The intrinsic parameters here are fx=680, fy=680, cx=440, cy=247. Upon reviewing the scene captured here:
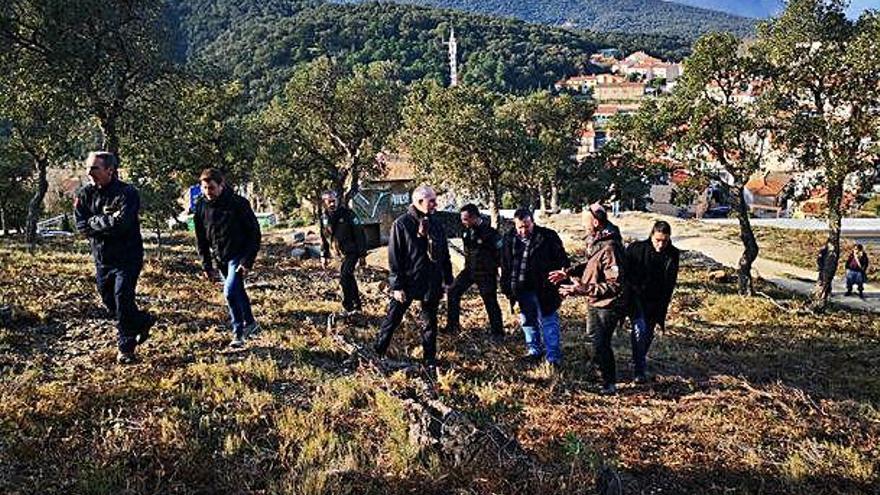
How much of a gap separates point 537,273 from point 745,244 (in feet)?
42.2

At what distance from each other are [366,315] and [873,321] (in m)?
13.5

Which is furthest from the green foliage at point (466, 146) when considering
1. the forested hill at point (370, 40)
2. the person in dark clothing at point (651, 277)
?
the forested hill at point (370, 40)

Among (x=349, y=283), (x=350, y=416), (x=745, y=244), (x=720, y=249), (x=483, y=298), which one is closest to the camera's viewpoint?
(x=350, y=416)

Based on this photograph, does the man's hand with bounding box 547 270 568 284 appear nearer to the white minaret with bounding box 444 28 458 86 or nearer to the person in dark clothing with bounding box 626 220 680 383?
the person in dark clothing with bounding box 626 220 680 383

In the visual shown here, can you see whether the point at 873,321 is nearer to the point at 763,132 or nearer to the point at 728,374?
the point at 763,132

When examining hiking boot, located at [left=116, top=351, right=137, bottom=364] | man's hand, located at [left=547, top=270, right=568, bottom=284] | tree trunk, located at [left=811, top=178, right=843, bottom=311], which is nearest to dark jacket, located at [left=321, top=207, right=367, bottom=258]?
man's hand, located at [left=547, top=270, right=568, bottom=284]

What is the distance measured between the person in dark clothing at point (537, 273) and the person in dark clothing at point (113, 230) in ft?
12.6

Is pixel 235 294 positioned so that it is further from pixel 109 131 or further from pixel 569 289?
pixel 109 131

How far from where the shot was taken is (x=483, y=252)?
9.01 meters

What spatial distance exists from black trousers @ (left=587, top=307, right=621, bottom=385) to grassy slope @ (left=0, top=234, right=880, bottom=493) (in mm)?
267

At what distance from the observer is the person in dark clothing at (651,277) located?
23.6ft

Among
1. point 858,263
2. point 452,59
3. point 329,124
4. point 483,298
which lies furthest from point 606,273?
point 452,59

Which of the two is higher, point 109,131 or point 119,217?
point 109,131

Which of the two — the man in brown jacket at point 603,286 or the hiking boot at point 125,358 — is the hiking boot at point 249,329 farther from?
the man in brown jacket at point 603,286
